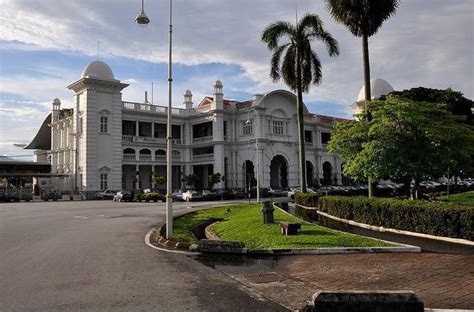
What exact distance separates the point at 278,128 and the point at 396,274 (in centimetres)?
5095

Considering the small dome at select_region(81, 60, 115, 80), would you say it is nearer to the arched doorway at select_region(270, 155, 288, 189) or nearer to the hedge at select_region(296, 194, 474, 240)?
the arched doorway at select_region(270, 155, 288, 189)

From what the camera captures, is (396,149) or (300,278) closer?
(300,278)

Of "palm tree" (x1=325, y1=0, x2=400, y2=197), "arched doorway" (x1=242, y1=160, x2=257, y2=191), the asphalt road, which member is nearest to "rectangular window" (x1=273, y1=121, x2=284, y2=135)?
"arched doorway" (x1=242, y1=160, x2=257, y2=191)

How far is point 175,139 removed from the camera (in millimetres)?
60656

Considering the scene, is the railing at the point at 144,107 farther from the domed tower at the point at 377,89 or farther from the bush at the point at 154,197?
the domed tower at the point at 377,89

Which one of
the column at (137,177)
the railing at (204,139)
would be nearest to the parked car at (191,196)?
the column at (137,177)

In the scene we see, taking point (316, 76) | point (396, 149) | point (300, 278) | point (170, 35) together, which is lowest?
point (300, 278)

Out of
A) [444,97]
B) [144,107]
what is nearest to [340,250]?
[444,97]

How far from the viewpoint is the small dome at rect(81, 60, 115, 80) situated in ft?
176

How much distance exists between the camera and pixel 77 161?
5281 centimetres

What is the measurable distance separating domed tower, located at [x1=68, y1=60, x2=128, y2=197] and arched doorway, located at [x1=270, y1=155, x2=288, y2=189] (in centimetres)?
2113

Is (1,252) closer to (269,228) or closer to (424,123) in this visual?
(269,228)

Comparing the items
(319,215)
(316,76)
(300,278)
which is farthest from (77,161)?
(300,278)

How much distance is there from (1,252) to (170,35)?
27.8ft
